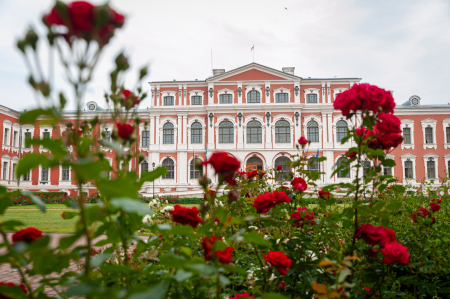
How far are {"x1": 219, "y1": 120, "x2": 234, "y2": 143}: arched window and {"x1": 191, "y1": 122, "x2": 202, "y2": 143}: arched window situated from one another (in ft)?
5.59

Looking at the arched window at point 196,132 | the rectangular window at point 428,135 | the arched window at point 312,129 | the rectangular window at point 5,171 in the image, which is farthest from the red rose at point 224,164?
the rectangular window at point 428,135

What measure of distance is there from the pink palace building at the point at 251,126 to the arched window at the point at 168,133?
0.08 metres

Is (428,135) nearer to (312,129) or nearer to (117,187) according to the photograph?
(312,129)

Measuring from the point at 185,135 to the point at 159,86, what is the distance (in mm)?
4641

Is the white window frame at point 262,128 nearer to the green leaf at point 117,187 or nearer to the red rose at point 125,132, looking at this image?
the red rose at point 125,132

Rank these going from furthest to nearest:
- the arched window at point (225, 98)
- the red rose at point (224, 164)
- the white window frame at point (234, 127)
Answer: the arched window at point (225, 98) → the white window frame at point (234, 127) → the red rose at point (224, 164)

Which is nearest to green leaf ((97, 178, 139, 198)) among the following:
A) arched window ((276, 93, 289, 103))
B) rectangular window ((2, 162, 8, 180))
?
arched window ((276, 93, 289, 103))

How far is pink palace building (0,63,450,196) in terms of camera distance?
2355 cm

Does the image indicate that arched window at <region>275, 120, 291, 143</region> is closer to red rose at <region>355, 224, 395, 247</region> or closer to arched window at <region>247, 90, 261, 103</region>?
arched window at <region>247, 90, 261, 103</region>

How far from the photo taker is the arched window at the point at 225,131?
24016mm

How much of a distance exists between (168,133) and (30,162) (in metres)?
24.2

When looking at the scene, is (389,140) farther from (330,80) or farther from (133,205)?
(330,80)

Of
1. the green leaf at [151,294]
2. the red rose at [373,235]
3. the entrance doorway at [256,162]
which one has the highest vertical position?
the entrance doorway at [256,162]

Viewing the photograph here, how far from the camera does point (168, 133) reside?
80.8ft
